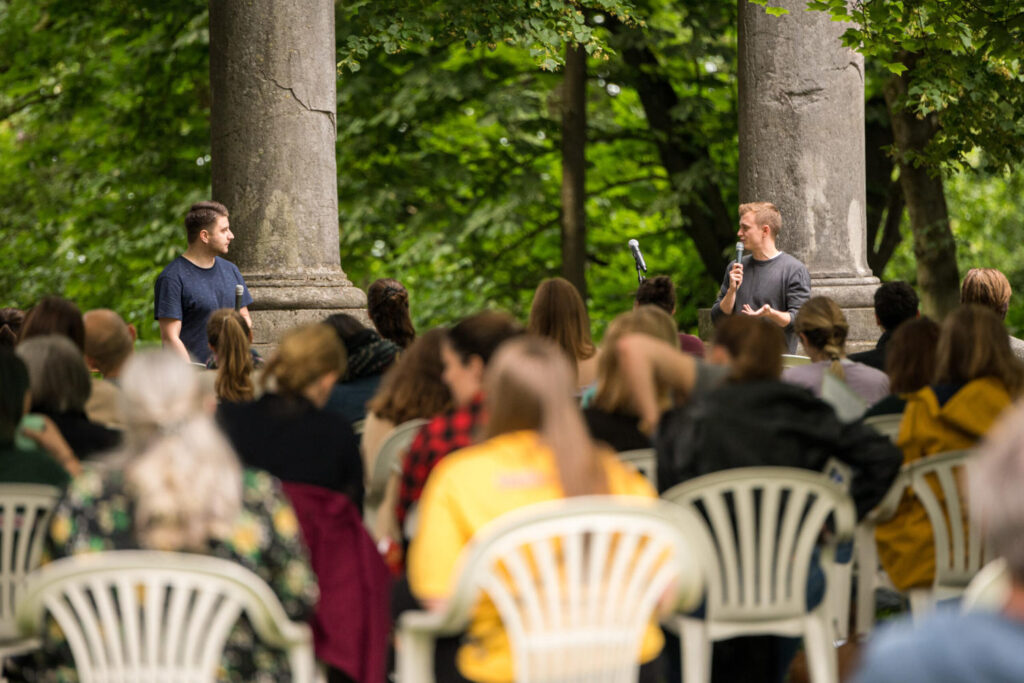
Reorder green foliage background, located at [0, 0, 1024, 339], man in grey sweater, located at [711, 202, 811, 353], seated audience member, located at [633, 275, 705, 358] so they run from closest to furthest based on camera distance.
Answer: seated audience member, located at [633, 275, 705, 358] < man in grey sweater, located at [711, 202, 811, 353] < green foliage background, located at [0, 0, 1024, 339]

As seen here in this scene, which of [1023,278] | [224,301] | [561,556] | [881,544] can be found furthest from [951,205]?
[561,556]

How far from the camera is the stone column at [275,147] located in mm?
8492

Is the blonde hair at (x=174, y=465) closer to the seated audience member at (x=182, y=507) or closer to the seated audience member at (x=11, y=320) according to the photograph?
the seated audience member at (x=182, y=507)

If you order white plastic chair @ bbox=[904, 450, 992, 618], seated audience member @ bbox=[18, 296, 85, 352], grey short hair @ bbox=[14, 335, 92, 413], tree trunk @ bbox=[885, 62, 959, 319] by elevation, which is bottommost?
white plastic chair @ bbox=[904, 450, 992, 618]

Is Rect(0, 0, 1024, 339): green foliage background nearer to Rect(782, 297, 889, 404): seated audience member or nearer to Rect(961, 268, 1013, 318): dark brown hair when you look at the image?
Rect(961, 268, 1013, 318): dark brown hair

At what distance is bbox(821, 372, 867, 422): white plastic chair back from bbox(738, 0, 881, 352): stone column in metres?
4.17

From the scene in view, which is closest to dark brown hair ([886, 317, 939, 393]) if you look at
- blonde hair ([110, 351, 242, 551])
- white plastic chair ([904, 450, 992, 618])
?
white plastic chair ([904, 450, 992, 618])

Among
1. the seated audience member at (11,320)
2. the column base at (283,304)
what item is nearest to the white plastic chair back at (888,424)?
the column base at (283,304)

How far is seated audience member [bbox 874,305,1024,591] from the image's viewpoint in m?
4.78

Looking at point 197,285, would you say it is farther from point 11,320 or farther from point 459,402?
point 459,402

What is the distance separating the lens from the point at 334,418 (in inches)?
171

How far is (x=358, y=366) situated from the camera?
6.06m

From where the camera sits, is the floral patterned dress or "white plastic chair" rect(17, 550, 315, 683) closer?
"white plastic chair" rect(17, 550, 315, 683)

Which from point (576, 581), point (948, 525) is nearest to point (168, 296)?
point (948, 525)
